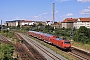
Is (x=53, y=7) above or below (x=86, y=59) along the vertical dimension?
above

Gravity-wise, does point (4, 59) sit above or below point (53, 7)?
below

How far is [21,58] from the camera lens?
30.4m

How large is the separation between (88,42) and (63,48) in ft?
48.1

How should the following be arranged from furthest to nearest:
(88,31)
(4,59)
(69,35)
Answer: (69,35) < (88,31) < (4,59)

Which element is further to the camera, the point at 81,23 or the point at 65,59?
the point at 81,23

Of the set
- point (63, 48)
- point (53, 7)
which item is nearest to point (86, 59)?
point (63, 48)

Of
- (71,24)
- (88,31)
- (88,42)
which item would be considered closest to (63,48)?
(88,42)

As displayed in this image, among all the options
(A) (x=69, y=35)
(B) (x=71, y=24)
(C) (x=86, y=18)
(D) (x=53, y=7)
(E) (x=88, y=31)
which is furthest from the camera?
(B) (x=71, y=24)

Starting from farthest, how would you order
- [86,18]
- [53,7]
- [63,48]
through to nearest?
[86,18] → [53,7] → [63,48]

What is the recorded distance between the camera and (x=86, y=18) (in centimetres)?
14800

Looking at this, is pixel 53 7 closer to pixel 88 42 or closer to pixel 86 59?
pixel 88 42

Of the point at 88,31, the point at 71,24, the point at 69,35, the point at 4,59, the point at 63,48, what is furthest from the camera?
the point at 71,24

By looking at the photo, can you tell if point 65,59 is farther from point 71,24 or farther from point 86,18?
point 71,24

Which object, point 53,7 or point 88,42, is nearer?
point 88,42
